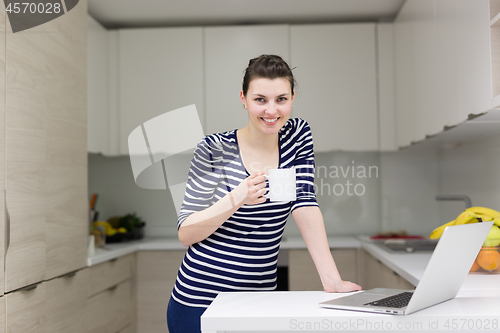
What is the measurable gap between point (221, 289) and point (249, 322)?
0.44 meters

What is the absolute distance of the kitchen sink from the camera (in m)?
2.01

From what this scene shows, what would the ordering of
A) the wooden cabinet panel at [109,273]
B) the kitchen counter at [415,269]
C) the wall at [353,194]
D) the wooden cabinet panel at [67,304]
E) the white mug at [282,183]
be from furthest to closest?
1. the wall at [353,194]
2. the wooden cabinet panel at [109,273]
3. the wooden cabinet panel at [67,304]
4. the kitchen counter at [415,269]
5. the white mug at [282,183]

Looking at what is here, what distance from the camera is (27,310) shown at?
146cm

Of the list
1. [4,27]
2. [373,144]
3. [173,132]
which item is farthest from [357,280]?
[4,27]

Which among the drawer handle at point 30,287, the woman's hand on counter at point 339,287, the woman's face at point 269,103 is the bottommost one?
the drawer handle at point 30,287

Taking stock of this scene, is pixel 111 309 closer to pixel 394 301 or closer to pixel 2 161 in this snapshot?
pixel 2 161

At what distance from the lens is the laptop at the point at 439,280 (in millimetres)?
717

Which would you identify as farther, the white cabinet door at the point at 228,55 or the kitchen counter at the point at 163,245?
the white cabinet door at the point at 228,55

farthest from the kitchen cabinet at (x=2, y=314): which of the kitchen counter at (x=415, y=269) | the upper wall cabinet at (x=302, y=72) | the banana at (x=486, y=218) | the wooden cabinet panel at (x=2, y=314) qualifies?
the banana at (x=486, y=218)

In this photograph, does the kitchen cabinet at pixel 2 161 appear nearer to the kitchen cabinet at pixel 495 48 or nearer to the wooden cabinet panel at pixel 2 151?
the wooden cabinet panel at pixel 2 151

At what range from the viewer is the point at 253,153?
1190 mm

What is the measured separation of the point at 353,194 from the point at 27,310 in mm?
1957

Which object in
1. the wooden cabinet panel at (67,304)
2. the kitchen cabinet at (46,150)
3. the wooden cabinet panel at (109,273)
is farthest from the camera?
the wooden cabinet panel at (109,273)

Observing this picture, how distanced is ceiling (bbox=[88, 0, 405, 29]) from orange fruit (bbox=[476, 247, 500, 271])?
1593 millimetres
